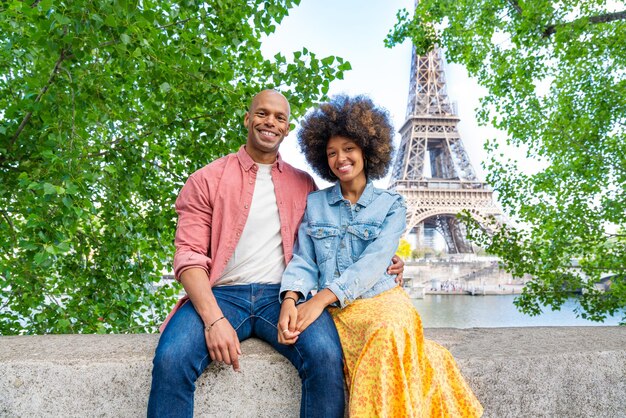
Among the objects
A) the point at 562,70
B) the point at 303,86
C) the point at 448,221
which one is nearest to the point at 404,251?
the point at 448,221

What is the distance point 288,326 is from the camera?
5.99 feet

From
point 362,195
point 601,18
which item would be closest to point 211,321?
point 362,195

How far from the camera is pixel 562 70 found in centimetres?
796

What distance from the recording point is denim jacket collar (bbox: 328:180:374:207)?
2227 mm

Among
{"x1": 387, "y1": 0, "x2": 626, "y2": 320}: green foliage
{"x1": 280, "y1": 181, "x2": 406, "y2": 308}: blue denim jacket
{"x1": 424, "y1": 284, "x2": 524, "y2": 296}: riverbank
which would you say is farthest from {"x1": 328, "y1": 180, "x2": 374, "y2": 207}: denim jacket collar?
{"x1": 424, "y1": 284, "x2": 524, "y2": 296}: riverbank

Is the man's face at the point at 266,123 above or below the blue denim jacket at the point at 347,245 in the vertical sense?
above

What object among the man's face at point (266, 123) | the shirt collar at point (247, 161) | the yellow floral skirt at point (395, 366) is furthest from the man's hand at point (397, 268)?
the man's face at point (266, 123)

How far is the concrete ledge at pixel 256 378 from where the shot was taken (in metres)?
1.87

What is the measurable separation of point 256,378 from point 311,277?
0.48m

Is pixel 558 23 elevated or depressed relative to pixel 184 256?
elevated

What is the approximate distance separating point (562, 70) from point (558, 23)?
1.98 metres

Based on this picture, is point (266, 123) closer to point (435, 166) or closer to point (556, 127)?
point (556, 127)

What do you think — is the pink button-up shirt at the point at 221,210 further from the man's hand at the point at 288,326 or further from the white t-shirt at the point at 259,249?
the man's hand at the point at 288,326

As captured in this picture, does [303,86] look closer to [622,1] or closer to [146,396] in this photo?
[146,396]
